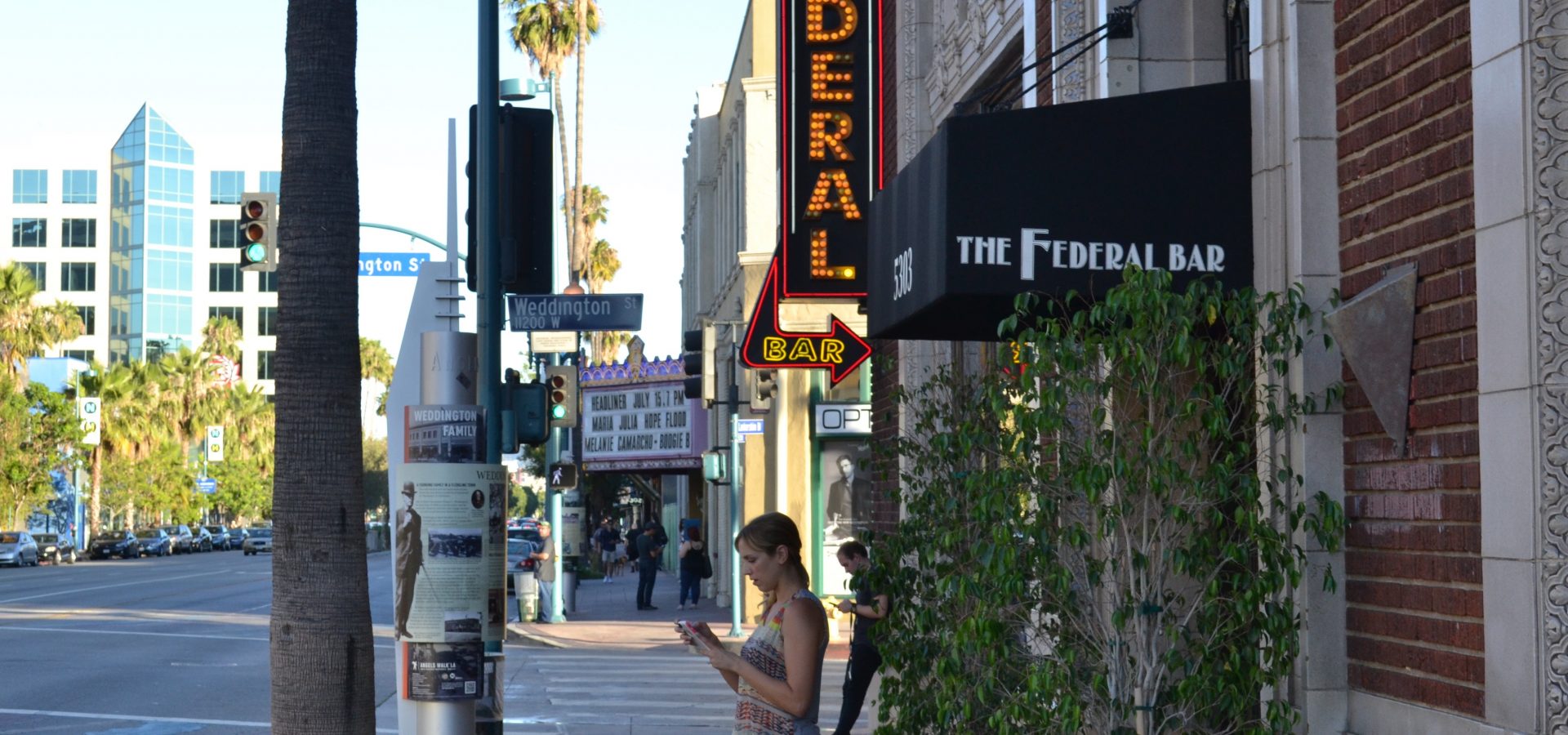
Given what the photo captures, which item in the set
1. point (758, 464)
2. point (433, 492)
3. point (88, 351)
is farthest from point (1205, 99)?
point (88, 351)

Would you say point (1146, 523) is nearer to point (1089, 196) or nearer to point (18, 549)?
point (1089, 196)

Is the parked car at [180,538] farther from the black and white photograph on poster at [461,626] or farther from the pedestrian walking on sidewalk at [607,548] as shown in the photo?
the black and white photograph on poster at [461,626]

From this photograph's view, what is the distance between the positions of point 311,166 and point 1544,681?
5.65 metres

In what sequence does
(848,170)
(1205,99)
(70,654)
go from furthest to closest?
(70,654), (848,170), (1205,99)

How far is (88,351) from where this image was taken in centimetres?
11062

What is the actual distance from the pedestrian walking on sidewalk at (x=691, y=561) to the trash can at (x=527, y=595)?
2.70 m

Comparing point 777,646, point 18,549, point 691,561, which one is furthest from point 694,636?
point 18,549

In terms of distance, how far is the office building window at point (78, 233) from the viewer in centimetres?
11056

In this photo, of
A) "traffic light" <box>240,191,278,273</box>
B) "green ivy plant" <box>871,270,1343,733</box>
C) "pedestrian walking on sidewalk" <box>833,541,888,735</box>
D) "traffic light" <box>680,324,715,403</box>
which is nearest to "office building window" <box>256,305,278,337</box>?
"traffic light" <box>680,324,715,403</box>

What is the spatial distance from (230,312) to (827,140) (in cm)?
10732

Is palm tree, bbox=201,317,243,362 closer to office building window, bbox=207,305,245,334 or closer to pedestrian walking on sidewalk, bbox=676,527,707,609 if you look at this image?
office building window, bbox=207,305,245,334

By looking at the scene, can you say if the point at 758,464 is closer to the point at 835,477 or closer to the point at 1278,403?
the point at 835,477

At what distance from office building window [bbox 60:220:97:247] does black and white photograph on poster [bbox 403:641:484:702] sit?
111m

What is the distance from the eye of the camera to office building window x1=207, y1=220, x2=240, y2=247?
114 meters
